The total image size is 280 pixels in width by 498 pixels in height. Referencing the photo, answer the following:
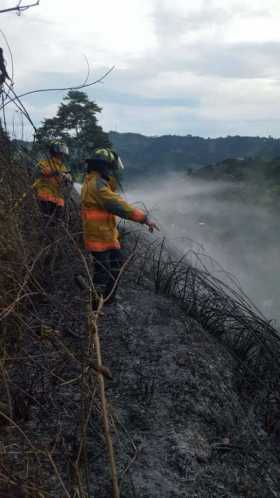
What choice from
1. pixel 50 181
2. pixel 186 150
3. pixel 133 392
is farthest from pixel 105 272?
pixel 186 150

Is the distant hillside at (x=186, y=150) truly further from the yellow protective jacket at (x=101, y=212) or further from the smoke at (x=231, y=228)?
the yellow protective jacket at (x=101, y=212)

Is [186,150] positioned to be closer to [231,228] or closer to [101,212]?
[231,228]

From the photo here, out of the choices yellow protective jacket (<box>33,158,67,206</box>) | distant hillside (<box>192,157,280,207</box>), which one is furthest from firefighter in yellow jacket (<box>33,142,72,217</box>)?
distant hillside (<box>192,157,280,207</box>)

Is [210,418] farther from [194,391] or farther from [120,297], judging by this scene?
[120,297]

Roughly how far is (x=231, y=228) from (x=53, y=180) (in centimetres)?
2894

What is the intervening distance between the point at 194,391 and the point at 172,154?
234 feet

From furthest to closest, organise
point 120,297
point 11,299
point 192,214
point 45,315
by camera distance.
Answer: point 192,214 → point 120,297 → point 45,315 → point 11,299

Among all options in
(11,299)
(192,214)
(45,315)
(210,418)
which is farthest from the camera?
(192,214)

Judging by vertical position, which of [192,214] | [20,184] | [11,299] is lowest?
[192,214]

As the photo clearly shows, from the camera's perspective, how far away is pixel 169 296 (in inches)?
218

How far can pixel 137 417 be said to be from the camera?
134 inches

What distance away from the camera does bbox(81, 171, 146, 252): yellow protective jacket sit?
15.6 feet

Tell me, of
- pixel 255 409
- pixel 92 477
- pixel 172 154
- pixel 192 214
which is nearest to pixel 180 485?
pixel 92 477

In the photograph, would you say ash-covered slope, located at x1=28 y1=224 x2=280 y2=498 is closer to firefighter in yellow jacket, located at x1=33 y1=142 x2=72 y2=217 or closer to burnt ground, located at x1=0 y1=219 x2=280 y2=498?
burnt ground, located at x1=0 y1=219 x2=280 y2=498
